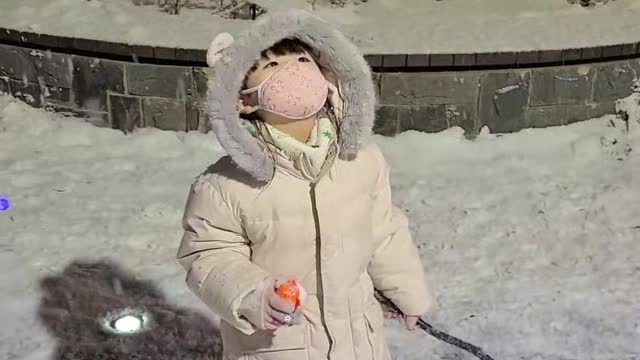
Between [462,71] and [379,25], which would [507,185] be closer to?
[462,71]

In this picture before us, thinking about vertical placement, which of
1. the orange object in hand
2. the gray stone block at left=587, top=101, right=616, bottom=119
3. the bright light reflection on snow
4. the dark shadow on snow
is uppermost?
the orange object in hand

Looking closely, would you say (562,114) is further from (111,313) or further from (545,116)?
(111,313)

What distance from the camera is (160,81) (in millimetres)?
4367

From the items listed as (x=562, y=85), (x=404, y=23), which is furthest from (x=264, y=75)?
(x=404, y=23)

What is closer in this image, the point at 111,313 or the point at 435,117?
the point at 111,313

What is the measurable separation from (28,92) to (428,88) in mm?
1897

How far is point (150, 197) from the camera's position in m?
3.91

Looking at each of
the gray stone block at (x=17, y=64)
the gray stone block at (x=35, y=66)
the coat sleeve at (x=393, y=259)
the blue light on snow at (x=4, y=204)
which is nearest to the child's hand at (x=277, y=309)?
the coat sleeve at (x=393, y=259)

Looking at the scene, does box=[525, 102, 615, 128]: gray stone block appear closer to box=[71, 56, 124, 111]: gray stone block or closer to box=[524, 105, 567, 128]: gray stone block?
box=[524, 105, 567, 128]: gray stone block

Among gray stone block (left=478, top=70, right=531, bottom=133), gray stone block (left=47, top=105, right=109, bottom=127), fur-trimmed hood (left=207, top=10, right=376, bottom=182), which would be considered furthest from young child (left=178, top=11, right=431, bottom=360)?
gray stone block (left=47, top=105, right=109, bottom=127)

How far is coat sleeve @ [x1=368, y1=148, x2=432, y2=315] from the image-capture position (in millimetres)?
2033

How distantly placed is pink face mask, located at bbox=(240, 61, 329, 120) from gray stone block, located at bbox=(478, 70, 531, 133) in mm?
2611

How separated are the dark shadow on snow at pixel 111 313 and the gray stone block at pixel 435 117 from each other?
5.30ft

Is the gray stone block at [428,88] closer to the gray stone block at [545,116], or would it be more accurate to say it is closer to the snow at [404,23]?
the snow at [404,23]
